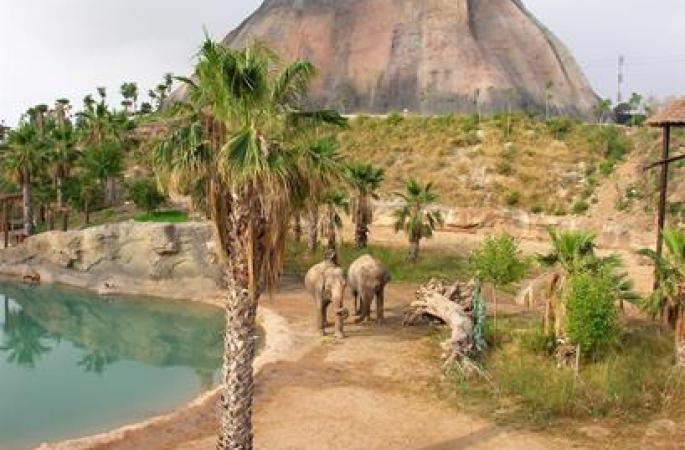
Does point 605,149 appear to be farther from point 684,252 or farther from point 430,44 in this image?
point 430,44

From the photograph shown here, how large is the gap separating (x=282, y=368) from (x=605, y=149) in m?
39.2

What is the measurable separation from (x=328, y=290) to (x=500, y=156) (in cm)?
3285

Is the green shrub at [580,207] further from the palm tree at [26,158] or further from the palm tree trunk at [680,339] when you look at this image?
the palm tree at [26,158]

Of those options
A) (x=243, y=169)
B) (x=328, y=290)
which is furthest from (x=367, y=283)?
(x=243, y=169)

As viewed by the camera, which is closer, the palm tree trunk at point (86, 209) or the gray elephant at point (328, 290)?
the gray elephant at point (328, 290)

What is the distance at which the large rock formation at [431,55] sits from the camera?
89.1m

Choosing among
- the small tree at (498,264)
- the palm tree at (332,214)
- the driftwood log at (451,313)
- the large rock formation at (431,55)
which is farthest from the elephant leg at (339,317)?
the large rock formation at (431,55)

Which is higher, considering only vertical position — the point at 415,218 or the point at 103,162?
the point at 103,162

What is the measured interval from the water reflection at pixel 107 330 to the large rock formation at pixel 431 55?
200 ft

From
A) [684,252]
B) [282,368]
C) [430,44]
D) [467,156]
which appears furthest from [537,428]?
[430,44]

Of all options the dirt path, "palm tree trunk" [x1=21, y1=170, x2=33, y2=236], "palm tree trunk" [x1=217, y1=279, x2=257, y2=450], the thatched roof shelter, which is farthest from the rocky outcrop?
"palm tree trunk" [x1=217, y1=279, x2=257, y2=450]

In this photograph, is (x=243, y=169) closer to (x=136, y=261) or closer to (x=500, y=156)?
(x=136, y=261)

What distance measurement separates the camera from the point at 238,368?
11812 mm

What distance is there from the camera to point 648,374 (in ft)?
57.3
